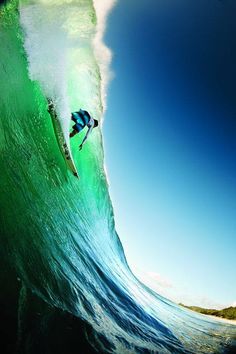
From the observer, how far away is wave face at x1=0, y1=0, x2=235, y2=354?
4656mm

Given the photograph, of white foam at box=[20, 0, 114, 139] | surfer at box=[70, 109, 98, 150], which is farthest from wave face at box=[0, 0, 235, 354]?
surfer at box=[70, 109, 98, 150]

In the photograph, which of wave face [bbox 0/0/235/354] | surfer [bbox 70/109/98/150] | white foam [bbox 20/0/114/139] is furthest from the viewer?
white foam [bbox 20/0/114/139]

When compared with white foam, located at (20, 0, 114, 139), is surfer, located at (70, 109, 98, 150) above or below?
below

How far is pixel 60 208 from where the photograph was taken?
7504 mm

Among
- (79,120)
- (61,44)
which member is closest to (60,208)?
(79,120)

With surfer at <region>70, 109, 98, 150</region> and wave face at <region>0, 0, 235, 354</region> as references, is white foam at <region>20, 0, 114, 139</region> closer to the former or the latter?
wave face at <region>0, 0, 235, 354</region>

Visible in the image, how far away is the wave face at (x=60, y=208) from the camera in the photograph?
4.66 m

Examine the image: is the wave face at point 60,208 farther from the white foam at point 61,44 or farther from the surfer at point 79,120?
the surfer at point 79,120

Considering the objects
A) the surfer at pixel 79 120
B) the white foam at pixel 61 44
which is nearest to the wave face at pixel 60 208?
the white foam at pixel 61 44

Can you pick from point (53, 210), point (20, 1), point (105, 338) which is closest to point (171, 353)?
point (105, 338)

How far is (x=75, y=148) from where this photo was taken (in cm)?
1100

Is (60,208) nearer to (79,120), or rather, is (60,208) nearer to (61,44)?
(79,120)

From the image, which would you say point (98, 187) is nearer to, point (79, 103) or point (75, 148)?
point (75, 148)

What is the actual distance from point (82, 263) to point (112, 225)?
4.61 m
